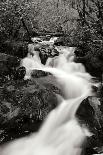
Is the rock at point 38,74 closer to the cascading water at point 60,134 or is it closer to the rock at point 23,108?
the cascading water at point 60,134

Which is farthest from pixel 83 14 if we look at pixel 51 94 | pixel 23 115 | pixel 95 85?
pixel 23 115

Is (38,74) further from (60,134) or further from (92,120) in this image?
(92,120)

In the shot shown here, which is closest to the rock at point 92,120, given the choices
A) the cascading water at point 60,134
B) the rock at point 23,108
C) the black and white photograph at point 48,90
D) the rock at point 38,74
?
the black and white photograph at point 48,90

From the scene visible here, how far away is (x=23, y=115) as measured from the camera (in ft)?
36.6

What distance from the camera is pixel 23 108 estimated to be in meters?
11.4

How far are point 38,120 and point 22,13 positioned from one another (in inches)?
375

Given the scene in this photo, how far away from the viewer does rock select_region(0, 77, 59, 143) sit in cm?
1113

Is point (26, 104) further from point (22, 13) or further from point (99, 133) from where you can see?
point (22, 13)

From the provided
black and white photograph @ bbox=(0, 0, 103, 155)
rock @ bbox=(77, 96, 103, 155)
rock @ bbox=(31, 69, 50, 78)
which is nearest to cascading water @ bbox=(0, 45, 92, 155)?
black and white photograph @ bbox=(0, 0, 103, 155)

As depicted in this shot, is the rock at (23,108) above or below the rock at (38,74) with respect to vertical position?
below

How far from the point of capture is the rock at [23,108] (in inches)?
438

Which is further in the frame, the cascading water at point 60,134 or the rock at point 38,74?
the rock at point 38,74

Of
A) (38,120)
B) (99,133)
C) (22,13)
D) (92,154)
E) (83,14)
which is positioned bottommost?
(92,154)

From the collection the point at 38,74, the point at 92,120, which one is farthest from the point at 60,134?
the point at 38,74
